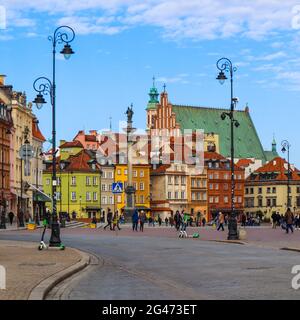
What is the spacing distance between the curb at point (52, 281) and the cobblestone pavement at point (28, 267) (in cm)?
12

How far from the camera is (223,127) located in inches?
6855

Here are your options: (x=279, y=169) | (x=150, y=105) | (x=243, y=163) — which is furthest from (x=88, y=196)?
(x=243, y=163)

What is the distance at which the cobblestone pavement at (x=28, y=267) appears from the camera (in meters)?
15.4

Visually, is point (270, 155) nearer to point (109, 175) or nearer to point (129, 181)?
point (109, 175)

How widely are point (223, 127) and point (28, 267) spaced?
154044 millimetres

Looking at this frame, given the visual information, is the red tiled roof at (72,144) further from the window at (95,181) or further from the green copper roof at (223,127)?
the green copper roof at (223,127)

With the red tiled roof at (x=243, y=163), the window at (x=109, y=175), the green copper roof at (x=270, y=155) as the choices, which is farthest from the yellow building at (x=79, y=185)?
the green copper roof at (x=270, y=155)

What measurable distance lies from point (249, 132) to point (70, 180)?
57.8m

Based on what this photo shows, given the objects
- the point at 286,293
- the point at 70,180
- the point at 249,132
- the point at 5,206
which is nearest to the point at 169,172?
the point at 70,180

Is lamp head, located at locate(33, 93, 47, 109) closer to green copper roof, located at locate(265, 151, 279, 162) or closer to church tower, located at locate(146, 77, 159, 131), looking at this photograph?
church tower, located at locate(146, 77, 159, 131)

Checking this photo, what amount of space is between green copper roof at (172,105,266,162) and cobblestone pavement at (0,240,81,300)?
5439 inches

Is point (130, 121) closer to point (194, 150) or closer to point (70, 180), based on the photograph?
point (70, 180)

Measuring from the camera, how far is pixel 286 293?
15.7 metres

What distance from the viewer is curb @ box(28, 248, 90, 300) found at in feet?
48.9
